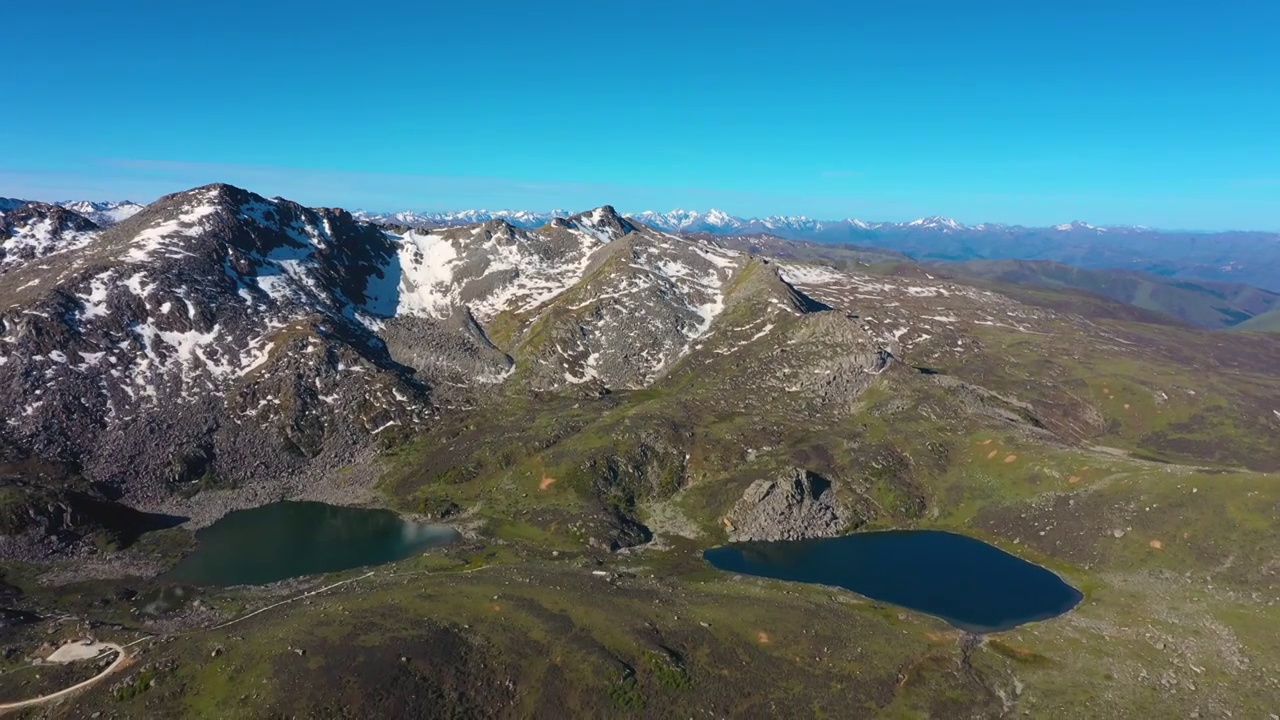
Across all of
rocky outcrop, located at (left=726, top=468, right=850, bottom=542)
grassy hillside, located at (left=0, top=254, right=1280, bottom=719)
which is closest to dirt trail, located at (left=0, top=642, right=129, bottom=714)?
grassy hillside, located at (left=0, top=254, right=1280, bottom=719)

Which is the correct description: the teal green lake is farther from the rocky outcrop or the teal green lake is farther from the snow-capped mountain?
the snow-capped mountain

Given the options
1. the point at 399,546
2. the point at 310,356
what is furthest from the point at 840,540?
the point at 310,356

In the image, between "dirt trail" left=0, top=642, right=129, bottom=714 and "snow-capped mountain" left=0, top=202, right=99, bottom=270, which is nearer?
"dirt trail" left=0, top=642, right=129, bottom=714

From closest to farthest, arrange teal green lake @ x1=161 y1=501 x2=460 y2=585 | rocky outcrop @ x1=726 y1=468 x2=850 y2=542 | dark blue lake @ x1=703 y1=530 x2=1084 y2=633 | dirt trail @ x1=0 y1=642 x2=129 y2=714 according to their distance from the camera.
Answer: dirt trail @ x1=0 y1=642 x2=129 y2=714 < dark blue lake @ x1=703 y1=530 x2=1084 y2=633 < teal green lake @ x1=161 y1=501 x2=460 y2=585 < rocky outcrop @ x1=726 y1=468 x2=850 y2=542

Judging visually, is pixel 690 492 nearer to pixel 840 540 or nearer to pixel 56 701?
pixel 840 540

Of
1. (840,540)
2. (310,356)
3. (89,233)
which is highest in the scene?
(89,233)

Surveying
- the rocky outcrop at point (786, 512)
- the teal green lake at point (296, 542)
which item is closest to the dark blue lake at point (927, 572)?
the rocky outcrop at point (786, 512)
